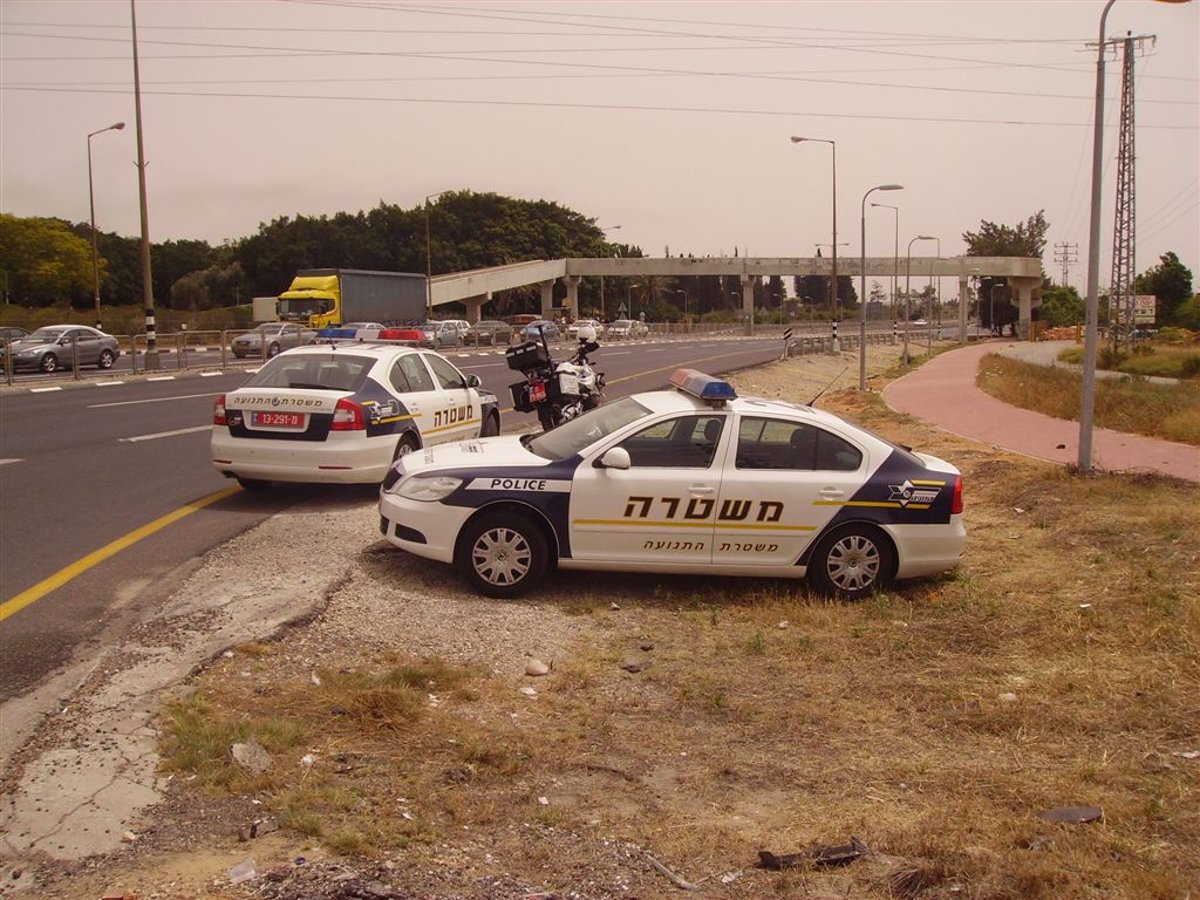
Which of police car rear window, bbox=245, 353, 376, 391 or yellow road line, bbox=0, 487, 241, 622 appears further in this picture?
police car rear window, bbox=245, 353, 376, 391

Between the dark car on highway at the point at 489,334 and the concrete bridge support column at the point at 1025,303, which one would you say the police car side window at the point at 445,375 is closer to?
the dark car on highway at the point at 489,334

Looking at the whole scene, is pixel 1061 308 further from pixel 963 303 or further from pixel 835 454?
pixel 835 454

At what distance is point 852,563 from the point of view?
26.6 feet

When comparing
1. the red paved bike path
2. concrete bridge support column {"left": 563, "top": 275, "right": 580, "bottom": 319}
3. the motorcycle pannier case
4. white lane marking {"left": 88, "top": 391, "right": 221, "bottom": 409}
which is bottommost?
the red paved bike path

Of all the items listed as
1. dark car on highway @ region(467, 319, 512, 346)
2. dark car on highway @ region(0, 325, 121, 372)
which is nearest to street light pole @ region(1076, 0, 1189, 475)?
dark car on highway @ region(0, 325, 121, 372)

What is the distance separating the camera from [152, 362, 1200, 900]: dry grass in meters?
4.20

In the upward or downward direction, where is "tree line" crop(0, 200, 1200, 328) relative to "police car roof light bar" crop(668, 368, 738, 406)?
upward

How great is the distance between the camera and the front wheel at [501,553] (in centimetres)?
771

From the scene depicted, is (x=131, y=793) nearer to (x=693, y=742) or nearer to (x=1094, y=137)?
(x=693, y=742)

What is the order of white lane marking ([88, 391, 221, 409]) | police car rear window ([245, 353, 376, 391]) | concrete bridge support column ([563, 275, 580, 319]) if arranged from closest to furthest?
police car rear window ([245, 353, 376, 391]), white lane marking ([88, 391, 221, 409]), concrete bridge support column ([563, 275, 580, 319])

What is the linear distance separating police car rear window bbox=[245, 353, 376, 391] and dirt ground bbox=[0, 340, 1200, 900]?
240 centimetres

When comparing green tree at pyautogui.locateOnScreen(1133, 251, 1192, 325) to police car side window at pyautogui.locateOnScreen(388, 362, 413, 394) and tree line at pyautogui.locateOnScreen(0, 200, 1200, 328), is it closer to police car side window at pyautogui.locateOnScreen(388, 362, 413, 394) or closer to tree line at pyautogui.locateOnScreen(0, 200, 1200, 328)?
tree line at pyautogui.locateOnScreen(0, 200, 1200, 328)

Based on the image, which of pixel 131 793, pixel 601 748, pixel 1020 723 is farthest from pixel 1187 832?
pixel 131 793

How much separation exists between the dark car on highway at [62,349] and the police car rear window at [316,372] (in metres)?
22.3
